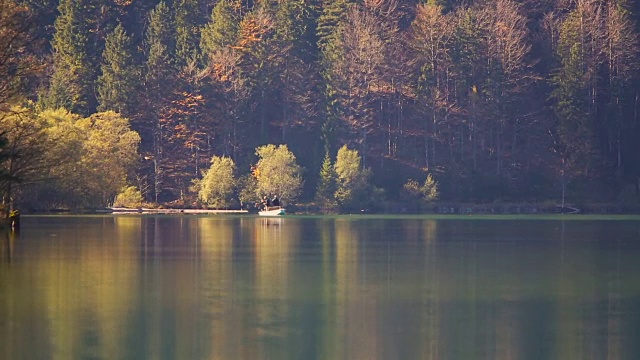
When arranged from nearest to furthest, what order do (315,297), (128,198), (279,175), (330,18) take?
(315,297)
(128,198)
(279,175)
(330,18)

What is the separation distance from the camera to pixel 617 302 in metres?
32.2

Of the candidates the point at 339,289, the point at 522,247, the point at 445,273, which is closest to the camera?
the point at 339,289

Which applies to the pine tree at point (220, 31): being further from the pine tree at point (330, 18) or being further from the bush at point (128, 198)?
the bush at point (128, 198)

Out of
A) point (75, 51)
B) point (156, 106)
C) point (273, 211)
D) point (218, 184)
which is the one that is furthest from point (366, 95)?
point (75, 51)

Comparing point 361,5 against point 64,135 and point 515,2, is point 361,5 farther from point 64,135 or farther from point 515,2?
point 64,135

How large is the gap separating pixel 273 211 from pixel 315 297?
63.3 meters

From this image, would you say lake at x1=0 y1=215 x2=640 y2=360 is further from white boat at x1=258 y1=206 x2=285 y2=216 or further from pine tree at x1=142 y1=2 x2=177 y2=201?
pine tree at x1=142 y1=2 x2=177 y2=201

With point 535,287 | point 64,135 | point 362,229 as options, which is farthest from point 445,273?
point 64,135

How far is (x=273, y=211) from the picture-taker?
9581 centimetres

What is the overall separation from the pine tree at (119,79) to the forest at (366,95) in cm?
15

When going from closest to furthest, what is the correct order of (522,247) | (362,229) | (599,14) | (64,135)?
(522,247), (362,229), (64,135), (599,14)

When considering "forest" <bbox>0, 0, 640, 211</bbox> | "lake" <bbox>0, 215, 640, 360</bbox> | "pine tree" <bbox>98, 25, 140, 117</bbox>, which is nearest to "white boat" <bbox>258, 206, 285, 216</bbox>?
"forest" <bbox>0, 0, 640, 211</bbox>

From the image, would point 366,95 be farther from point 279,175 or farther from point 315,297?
point 315,297

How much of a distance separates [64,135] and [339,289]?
50.4 meters
